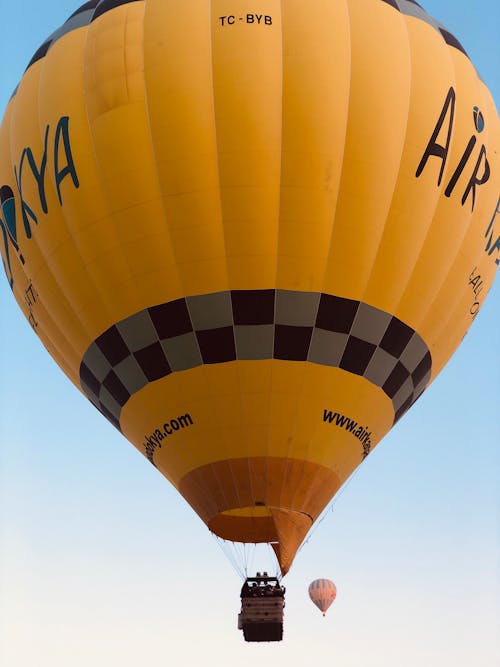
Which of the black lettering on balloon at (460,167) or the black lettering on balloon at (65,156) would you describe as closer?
the black lettering on balloon at (65,156)

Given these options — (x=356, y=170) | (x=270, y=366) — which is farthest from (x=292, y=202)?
(x=270, y=366)

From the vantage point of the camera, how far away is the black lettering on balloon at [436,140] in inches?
468

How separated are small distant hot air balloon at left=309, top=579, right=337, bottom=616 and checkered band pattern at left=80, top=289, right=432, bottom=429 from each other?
10.8m

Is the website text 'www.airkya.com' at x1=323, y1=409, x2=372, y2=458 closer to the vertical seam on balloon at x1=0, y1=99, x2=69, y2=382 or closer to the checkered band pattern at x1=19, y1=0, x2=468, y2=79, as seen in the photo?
the vertical seam on balloon at x1=0, y1=99, x2=69, y2=382

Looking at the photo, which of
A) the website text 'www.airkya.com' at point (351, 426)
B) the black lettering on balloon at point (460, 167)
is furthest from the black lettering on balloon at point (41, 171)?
the black lettering on balloon at point (460, 167)

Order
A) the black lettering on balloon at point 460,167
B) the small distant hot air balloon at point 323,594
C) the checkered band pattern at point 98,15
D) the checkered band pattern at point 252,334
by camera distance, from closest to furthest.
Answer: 1. the checkered band pattern at point 252,334
2. the black lettering on balloon at point 460,167
3. the checkered band pattern at point 98,15
4. the small distant hot air balloon at point 323,594

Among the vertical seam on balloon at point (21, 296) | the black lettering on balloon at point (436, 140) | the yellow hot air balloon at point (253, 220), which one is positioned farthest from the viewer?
the vertical seam on balloon at point (21, 296)

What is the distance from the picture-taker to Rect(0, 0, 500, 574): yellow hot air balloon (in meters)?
11.5

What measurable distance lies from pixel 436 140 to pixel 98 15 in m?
4.03

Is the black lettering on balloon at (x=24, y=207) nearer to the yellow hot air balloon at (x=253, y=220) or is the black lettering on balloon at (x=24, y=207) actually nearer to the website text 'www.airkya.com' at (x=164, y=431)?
the yellow hot air balloon at (x=253, y=220)

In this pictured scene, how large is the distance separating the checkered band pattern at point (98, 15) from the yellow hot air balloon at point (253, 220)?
0.20 ft

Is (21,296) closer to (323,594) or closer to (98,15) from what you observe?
(98,15)

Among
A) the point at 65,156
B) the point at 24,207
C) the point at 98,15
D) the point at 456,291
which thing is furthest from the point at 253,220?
the point at 98,15

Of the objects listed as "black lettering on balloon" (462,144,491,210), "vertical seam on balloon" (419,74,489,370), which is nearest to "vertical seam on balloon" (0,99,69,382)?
"vertical seam on balloon" (419,74,489,370)
